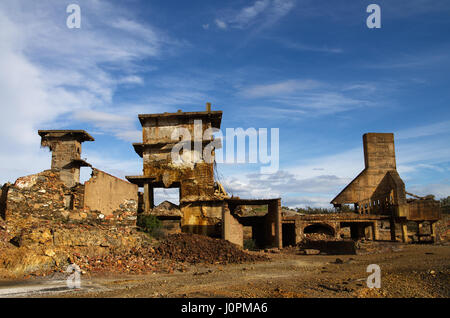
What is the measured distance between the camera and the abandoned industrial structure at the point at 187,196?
15195 millimetres

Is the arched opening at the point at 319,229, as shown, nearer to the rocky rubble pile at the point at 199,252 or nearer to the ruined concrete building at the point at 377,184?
the ruined concrete building at the point at 377,184

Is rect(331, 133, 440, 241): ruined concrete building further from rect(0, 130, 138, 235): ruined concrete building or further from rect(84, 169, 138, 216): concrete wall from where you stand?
rect(0, 130, 138, 235): ruined concrete building

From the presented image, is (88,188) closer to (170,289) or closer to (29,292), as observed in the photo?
(29,292)

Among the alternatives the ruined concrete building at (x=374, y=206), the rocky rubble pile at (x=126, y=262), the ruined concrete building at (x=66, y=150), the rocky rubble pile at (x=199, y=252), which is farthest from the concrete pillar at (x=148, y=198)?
the ruined concrete building at (x=374, y=206)

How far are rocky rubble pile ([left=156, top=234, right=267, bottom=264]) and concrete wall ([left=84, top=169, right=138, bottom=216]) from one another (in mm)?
3035

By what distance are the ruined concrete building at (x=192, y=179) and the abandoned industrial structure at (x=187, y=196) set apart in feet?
0.19

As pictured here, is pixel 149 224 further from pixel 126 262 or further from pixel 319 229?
pixel 319 229

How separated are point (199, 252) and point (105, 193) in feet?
17.4

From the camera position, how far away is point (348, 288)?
27.8 ft

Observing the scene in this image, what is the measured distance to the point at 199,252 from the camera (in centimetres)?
1611

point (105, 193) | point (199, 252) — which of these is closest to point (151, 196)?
point (105, 193)

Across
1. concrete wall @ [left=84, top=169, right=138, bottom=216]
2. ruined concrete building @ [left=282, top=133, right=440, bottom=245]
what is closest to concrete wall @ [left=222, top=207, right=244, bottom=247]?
ruined concrete building @ [left=282, top=133, right=440, bottom=245]

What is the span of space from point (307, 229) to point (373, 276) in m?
15.4
